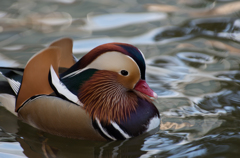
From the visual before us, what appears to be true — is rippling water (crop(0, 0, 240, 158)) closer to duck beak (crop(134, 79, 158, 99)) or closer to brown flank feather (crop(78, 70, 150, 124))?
brown flank feather (crop(78, 70, 150, 124))

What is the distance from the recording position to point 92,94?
3604mm

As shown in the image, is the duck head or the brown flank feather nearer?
the duck head

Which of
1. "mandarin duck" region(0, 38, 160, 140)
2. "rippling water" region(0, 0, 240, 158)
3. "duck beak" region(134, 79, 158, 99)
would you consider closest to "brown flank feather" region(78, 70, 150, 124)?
"mandarin duck" region(0, 38, 160, 140)

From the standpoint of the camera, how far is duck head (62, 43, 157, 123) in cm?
339

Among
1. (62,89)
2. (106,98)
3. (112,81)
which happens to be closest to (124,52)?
(112,81)

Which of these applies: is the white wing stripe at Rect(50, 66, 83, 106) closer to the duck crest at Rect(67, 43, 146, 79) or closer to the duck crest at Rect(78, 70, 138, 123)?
the duck crest at Rect(78, 70, 138, 123)

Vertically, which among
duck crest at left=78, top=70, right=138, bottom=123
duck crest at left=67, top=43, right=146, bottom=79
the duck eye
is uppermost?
duck crest at left=67, top=43, right=146, bottom=79

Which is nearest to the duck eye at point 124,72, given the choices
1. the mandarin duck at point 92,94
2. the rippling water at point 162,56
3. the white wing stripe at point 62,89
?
the mandarin duck at point 92,94

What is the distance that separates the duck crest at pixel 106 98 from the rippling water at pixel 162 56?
10.9 inches

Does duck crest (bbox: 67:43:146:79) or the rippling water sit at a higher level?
duck crest (bbox: 67:43:146:79)

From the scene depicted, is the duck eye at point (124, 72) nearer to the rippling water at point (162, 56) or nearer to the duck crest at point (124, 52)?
the duck crest at point (124, 52)

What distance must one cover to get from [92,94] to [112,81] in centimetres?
22

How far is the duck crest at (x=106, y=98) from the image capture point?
3537 mm

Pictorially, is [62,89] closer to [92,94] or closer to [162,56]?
[92,94]
